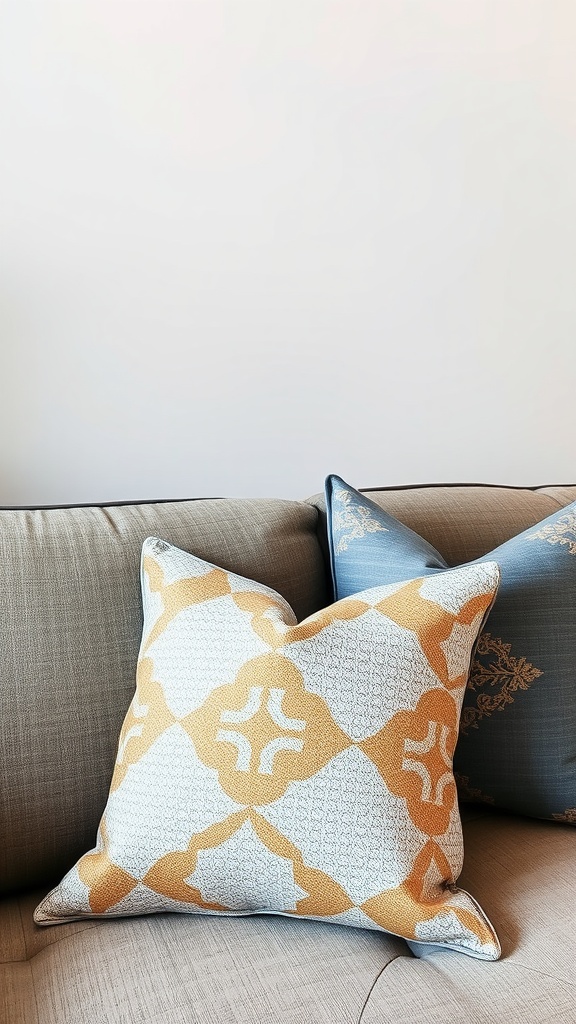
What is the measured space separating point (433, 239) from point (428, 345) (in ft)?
0.67

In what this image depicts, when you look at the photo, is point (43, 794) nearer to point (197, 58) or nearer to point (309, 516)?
point (309, 516)

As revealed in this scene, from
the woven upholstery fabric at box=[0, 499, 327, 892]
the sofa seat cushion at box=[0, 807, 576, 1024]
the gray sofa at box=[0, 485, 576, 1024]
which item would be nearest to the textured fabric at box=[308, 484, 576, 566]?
the gray sofa at box=[0, 485, 576, 1024]

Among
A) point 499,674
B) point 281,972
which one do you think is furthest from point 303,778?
point 499,674

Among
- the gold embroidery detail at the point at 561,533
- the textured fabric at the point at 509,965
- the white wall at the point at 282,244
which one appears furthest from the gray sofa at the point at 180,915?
the white wall at the point at 282,244

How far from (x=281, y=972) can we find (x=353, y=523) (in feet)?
1.70

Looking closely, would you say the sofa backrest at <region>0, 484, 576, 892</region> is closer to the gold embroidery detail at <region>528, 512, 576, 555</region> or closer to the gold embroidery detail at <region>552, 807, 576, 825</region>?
the gold embroidery detail at <region>528, 512, 576, 555</region>

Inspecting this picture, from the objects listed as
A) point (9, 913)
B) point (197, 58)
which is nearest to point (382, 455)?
point (197, 58)

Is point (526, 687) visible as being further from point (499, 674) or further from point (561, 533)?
point (561, 533)

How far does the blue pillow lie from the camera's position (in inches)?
38.4

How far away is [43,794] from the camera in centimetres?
91

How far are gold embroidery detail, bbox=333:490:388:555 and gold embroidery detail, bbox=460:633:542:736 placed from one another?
193 millimetres

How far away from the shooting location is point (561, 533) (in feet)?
3.31

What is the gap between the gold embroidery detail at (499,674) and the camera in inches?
38.4

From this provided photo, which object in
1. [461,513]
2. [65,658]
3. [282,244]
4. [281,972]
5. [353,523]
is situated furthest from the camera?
[282,244]
